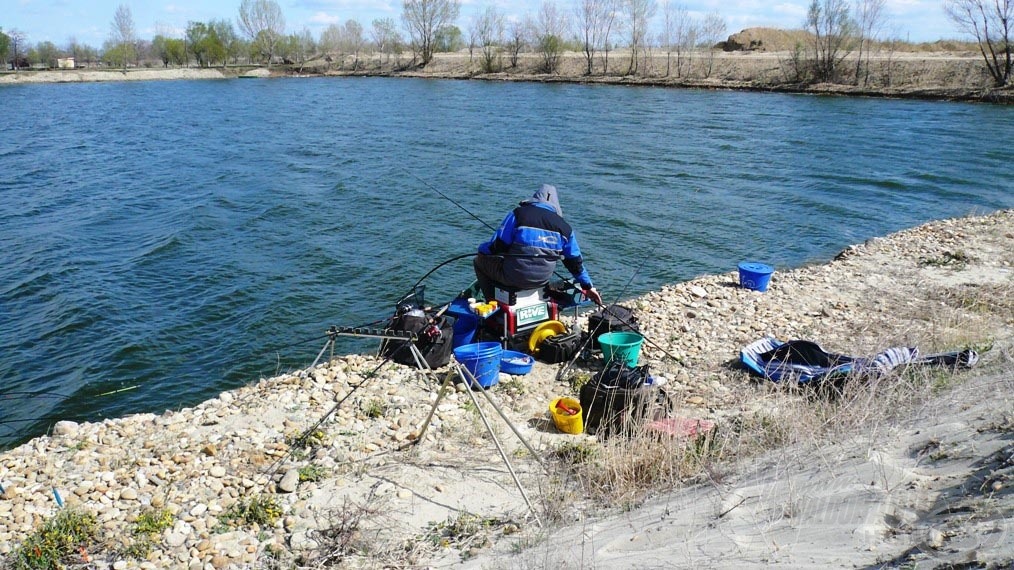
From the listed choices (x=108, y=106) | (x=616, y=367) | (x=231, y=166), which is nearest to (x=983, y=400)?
(x=616, y=367)

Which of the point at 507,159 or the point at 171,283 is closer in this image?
the point at 171,283

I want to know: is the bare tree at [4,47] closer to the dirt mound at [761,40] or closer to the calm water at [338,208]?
the calm water at [338,208]

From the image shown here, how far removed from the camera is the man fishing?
7426 millimetres

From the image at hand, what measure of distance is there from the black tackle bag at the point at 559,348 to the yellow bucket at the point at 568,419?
1.38 metres

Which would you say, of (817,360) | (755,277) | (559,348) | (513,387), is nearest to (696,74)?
(755,277)

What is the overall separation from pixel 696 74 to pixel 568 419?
52.7m

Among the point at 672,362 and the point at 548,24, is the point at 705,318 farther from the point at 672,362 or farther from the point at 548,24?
the point at 548,24

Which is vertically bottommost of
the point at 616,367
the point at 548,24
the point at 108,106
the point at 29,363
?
the point at 29,363

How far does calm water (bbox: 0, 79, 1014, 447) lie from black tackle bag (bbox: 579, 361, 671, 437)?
423cm

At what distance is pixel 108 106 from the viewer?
40906 millimetres

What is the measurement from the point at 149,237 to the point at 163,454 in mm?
10238

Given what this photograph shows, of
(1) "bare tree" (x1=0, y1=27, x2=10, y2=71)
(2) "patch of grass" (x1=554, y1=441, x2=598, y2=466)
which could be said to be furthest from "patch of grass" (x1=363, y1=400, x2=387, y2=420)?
(1) "bare tree" (x1=0, y1=27, x2=10, y2=71)

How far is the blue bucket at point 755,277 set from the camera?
10.8 metres

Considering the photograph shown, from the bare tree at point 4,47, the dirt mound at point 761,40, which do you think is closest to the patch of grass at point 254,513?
the dirt mound at point 761,40
